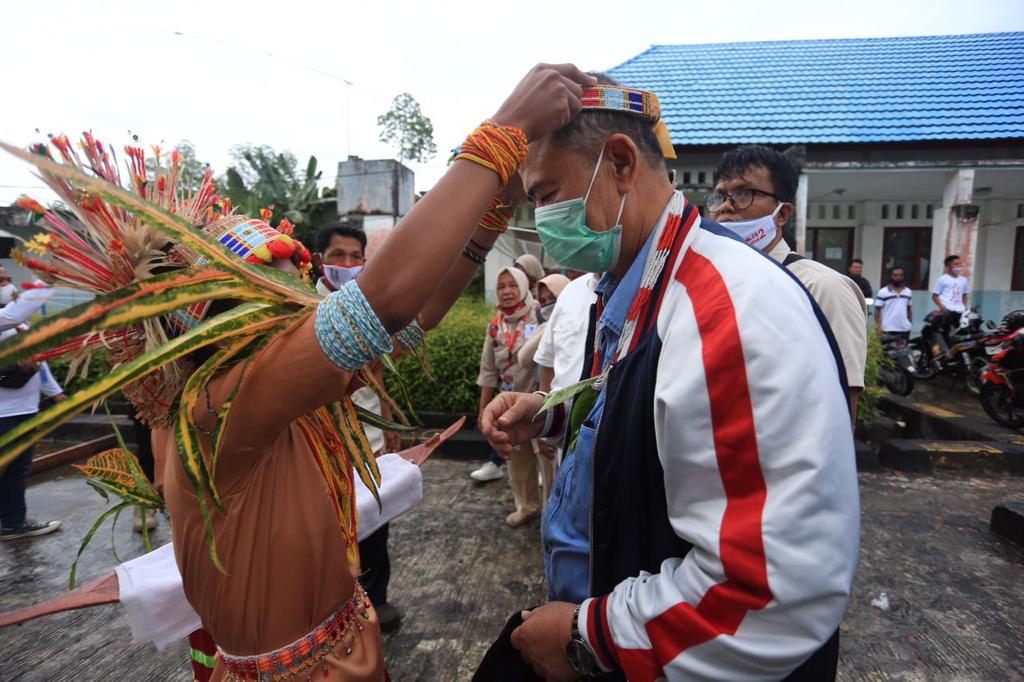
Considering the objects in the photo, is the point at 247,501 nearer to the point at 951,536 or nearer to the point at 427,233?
the point at 427,233

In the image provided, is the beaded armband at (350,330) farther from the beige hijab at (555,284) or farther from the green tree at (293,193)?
the green tree at (293,193)

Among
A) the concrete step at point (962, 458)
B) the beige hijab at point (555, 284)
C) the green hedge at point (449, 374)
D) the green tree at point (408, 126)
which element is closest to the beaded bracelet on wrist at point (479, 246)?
the beige hijab at point (555, 284)

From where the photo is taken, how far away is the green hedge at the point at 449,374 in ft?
21.8

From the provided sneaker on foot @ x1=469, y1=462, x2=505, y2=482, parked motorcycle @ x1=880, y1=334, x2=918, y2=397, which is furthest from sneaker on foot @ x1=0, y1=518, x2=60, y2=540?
parked motorcycle @ x1=880, y1=334, x2=918, y2=397

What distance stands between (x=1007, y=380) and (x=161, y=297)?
803cm

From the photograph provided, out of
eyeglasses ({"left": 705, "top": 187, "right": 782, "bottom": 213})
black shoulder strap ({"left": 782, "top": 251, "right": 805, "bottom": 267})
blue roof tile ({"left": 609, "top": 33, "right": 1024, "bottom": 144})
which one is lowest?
black shoulder strap ({"left": 782, "top": 251, "right": 805, "bottom": 267})

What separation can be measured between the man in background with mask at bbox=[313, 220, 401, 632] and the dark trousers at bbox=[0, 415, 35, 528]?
283 cm

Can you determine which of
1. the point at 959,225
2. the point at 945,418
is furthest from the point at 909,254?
the point at 945,418

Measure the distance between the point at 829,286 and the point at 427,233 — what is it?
2421 millimetres

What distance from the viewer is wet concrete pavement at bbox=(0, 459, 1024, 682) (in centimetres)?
288

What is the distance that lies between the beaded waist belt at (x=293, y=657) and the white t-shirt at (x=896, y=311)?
1043cm

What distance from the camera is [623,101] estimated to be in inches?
53.8

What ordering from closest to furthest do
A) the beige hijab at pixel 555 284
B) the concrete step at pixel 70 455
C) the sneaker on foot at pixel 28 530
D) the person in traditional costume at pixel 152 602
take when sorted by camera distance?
1. the person in traditional costume at pixel 152 602
2. the sneaker on foot at pixel 28 530
3. the beige hijab at pixel 555 284
4. the concrete step at pixel 70 455

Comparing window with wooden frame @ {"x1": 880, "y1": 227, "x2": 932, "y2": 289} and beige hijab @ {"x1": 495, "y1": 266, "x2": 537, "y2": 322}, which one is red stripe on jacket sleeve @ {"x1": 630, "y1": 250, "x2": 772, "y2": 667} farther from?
window with wooden frame @ {"x1": 880, "y1": 227, "x2": 932, "y2": 289}
